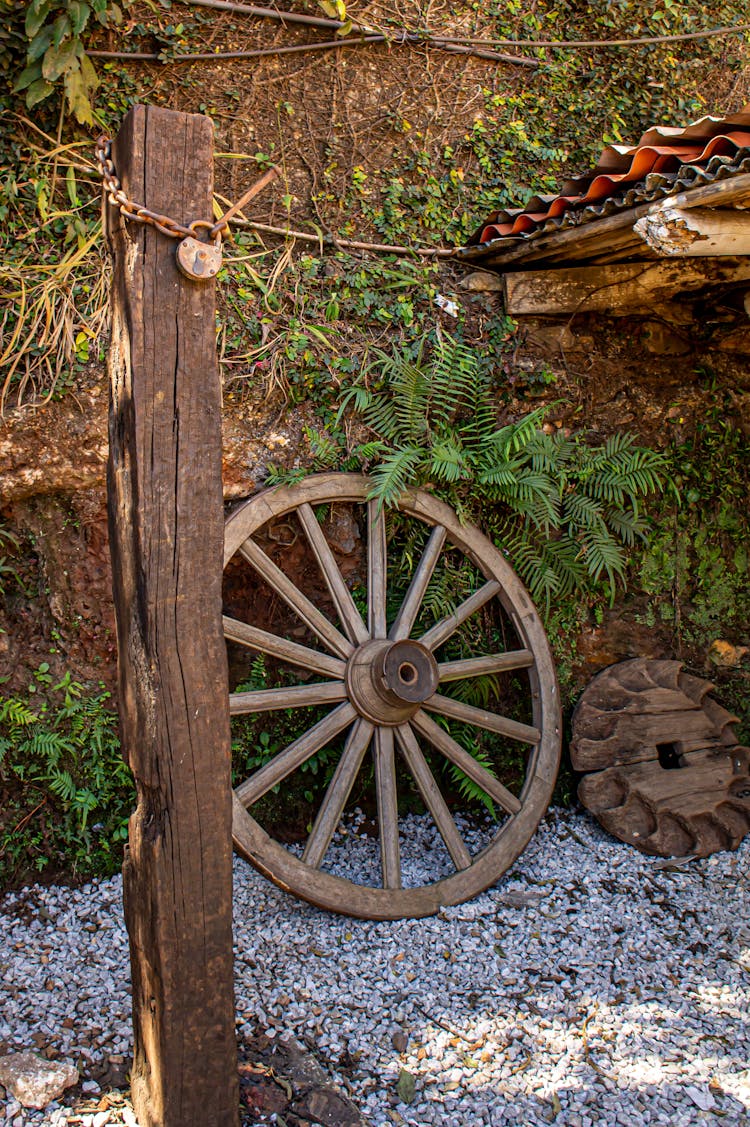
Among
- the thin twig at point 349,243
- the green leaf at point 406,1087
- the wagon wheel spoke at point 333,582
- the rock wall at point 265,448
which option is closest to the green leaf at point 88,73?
the thin twig at point 349,243

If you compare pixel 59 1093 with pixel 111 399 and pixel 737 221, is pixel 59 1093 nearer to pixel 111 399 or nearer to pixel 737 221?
pixel 111 399

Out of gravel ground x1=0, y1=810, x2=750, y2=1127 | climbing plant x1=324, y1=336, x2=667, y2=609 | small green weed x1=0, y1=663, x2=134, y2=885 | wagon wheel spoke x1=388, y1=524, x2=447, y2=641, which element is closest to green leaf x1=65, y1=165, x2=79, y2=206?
climbing plant x1=324, y1=336, x2=667, y2=609

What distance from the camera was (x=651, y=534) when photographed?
441 centimetres

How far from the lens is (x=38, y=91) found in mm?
3254

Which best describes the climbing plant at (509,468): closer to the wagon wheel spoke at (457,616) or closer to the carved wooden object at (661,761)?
the wagon wheel spoke at (457,616)

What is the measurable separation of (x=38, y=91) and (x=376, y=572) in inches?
86.4

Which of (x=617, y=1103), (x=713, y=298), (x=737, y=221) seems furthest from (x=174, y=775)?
(x=713, y=298)

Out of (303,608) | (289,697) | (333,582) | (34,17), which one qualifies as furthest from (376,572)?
(34,17)

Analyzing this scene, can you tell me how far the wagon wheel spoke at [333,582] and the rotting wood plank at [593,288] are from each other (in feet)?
4.47

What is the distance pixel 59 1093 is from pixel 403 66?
13.7 ft

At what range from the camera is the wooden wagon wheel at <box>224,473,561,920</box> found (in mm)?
3477

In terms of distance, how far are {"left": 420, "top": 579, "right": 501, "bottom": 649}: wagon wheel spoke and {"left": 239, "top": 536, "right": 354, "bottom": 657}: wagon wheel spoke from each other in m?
0.38

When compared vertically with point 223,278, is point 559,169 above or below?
above

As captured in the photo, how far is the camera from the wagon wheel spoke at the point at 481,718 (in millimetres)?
3809
